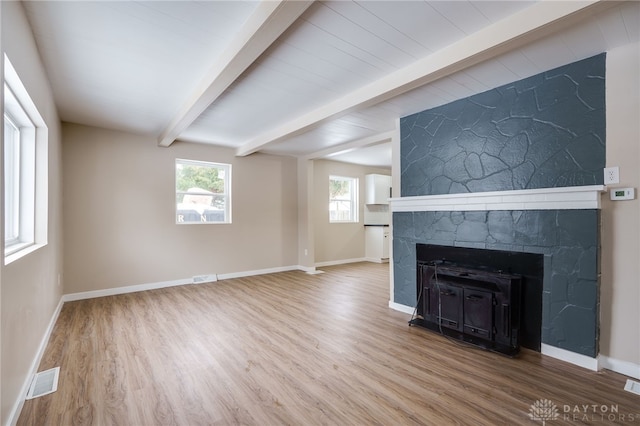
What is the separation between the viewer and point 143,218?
191 inches

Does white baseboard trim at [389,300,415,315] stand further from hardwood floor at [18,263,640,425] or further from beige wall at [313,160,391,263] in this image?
beige wall at [313,160,391,263]

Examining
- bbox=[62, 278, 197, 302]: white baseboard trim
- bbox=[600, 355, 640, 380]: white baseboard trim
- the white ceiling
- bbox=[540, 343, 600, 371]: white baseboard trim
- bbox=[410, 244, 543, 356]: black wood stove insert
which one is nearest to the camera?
the white ceiling

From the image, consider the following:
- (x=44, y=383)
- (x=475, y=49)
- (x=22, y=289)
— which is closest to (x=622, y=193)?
(x=475, y=49)

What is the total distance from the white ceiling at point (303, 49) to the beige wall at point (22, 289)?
212mm

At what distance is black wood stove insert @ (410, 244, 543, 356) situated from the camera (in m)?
2.70

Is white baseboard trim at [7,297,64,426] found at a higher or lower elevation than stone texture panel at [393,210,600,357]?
lower

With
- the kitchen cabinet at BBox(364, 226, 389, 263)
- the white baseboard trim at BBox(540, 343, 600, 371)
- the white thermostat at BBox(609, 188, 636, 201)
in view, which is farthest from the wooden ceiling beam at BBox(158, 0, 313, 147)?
the kitchen cabinet at BBox(364, 226, 389, 263)

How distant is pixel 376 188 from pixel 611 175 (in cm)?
551

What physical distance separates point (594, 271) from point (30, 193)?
15.9 feet

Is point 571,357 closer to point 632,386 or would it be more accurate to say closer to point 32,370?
point 632,386

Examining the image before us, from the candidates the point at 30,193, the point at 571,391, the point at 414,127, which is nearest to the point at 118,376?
the point at 30,193

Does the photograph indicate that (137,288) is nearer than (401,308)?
No

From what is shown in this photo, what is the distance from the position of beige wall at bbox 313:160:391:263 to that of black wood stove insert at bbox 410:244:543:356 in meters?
3.88

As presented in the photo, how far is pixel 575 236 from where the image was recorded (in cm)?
248
